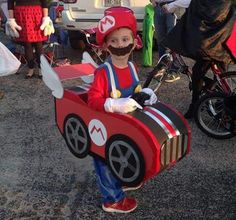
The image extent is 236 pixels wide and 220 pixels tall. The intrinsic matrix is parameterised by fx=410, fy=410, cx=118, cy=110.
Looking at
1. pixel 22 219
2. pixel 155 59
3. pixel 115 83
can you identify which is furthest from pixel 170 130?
pixel 155 59

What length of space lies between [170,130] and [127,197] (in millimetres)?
995

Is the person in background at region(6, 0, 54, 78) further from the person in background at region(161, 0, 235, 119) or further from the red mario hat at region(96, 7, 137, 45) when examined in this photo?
the red mario hat at region(96, 7, 137, 45)

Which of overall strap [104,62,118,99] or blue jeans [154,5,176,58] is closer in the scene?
overall strap [104,62,118,99]

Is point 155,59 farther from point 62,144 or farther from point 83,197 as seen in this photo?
point 83,197

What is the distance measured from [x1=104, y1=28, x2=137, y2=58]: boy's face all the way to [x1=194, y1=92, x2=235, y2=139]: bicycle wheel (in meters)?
1.85

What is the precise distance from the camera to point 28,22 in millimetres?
6168

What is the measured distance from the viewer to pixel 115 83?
2.74m

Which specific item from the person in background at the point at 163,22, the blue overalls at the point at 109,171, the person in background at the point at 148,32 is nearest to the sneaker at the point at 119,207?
the blue overalls at the point at 109,171

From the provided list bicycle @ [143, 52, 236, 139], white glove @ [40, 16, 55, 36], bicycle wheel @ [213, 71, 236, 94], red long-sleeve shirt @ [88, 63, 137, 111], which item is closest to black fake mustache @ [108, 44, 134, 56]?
red long-sleeve shirt @ [88, 63, 137, 111]

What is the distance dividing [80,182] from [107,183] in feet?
2.04

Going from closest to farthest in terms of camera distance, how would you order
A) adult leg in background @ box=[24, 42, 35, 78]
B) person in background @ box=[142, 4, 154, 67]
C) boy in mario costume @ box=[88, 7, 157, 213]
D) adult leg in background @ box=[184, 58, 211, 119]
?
boy in mario costume @ box=[88, 7, 157, 213] → adult leg in background @ box=[184, 58, 211, 119] → adult leg in background @ box=[24, 42, 35, 78] → person in background @ box=[142, 4, 154, 67]

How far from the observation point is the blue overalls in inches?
108

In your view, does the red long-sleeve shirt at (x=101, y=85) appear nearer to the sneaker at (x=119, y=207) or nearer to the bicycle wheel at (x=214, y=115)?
the sneaker at (x=119, y=207)

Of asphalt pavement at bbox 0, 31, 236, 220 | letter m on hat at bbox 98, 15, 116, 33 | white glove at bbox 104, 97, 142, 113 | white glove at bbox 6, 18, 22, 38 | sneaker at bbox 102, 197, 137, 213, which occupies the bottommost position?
asphalt pavement at bbox 0, 31, 236, 220
